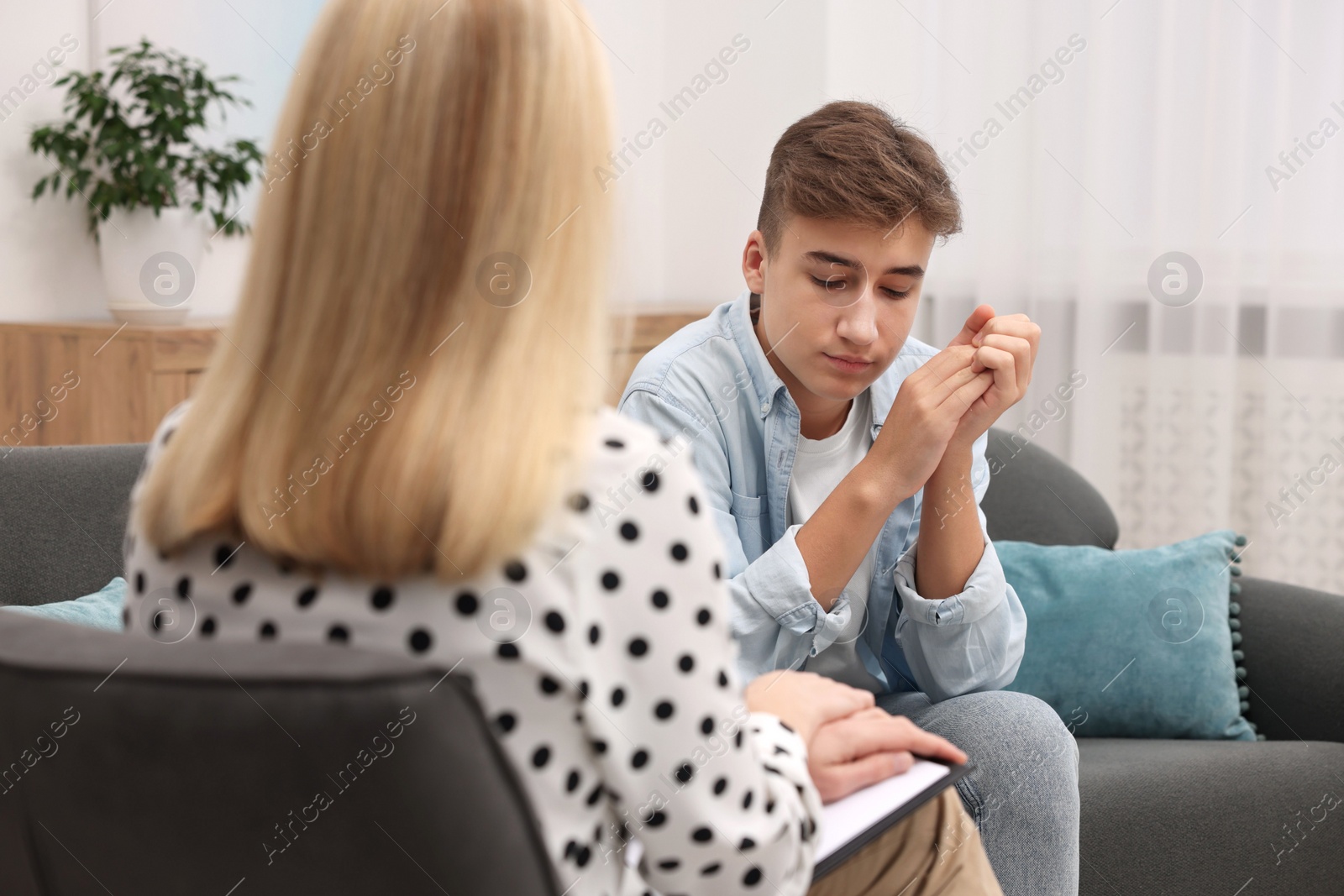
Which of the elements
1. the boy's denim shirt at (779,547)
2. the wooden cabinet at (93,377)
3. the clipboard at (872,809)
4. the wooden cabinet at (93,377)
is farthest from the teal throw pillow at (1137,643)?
the wooden cabinet at (93,377)

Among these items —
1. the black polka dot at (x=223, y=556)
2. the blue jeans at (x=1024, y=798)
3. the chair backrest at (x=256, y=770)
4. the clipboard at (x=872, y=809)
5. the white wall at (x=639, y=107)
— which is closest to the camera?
the chair backrest at (x=256, y=770)

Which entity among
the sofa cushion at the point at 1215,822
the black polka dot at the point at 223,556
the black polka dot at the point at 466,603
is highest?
the black polka dot at the point at 223,556

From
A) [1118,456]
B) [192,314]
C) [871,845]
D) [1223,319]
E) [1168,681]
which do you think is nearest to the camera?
[871,845]

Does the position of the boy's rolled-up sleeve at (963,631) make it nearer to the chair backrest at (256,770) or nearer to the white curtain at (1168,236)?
the chair backrest at (256,770)

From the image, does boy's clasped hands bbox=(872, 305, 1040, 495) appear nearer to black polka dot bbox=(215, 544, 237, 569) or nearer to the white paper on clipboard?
the white paper on clipboard

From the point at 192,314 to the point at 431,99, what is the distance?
2.67 m

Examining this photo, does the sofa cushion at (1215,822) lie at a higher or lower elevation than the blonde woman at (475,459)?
lower

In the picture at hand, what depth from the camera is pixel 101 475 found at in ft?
5.17

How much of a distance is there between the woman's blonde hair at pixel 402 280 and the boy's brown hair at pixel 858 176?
677mm

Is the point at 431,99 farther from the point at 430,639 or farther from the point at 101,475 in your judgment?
the point at 101,475


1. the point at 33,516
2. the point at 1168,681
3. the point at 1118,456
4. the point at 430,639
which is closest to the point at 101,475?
the point at 33,516

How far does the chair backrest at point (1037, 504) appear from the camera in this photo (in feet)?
6.41

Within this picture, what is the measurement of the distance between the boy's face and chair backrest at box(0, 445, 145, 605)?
36.1 inches

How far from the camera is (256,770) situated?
58 centimetres
